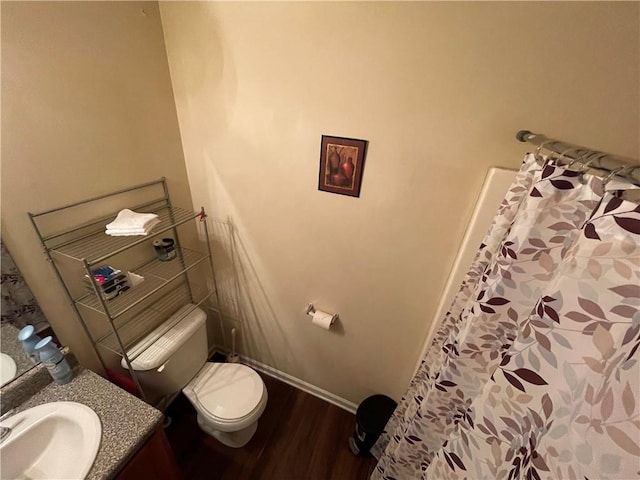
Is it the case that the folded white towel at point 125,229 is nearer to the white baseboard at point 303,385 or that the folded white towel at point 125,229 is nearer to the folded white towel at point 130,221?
the folded white towel at point 130,221

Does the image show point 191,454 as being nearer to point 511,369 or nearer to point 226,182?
point 226,182

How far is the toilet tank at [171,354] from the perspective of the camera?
50.3 inches

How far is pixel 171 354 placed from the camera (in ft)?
4.37

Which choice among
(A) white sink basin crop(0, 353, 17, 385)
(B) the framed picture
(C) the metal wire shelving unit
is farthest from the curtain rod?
(A) white sink basin crop(0, 353, 17, 385)

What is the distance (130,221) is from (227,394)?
106 cm

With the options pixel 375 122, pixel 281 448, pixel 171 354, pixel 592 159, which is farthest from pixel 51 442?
pixel 592 159

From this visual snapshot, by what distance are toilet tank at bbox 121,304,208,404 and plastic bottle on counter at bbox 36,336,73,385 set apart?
22 cm

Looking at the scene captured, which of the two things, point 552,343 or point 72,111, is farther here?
point 72,111

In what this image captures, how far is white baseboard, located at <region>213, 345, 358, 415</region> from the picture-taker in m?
1.78

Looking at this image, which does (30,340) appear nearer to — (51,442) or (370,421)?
(51,442)

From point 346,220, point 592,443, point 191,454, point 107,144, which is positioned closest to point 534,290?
point 592,443

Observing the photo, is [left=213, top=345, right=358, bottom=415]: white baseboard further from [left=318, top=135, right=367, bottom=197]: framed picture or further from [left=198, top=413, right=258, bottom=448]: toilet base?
[left=318, top=135, right=367, bottom=197]: framed picture

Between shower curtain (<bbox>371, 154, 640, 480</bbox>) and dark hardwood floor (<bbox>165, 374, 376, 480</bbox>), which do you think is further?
dark hardwood floor (<bbox>165, 374, 376, 480</bbox>)

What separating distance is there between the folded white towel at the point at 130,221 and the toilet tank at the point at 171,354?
649 mm
